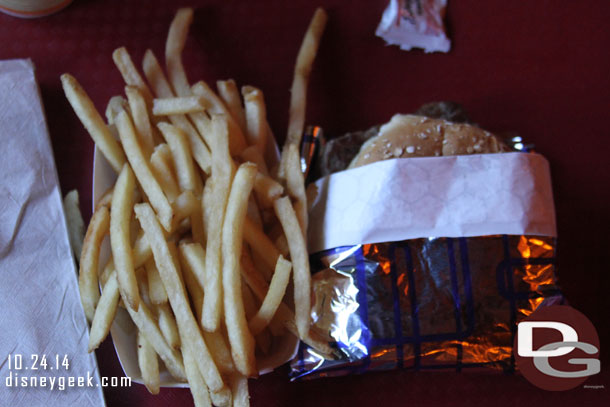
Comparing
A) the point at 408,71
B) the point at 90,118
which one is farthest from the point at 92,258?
the point at 408,71

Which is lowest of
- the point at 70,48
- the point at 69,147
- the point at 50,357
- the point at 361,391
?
the point at 361,391

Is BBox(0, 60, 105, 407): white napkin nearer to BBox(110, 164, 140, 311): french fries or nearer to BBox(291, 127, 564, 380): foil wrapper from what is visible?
BBox(110, 164, 140, 311): french fries

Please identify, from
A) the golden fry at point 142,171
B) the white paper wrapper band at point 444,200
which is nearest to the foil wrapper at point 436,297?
the white paper wrapper band at point 444,200

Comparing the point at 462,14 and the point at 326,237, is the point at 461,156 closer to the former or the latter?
the point at 326,237

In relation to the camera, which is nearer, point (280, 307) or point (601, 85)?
point (280, 307)

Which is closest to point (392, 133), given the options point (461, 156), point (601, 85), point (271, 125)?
→ point (461, 156)

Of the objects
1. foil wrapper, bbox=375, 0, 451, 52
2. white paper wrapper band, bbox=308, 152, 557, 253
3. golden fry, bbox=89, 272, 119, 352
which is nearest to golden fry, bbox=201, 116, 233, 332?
golden fry, bbox=89, 272, 119, 352

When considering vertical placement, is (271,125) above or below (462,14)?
below
